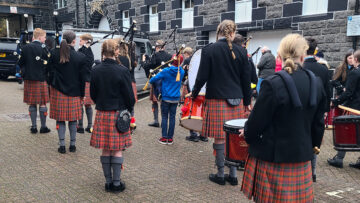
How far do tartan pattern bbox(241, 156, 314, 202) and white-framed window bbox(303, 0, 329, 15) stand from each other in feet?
25.6

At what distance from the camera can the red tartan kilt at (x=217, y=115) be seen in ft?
13.5

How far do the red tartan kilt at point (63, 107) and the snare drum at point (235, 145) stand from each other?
2.87m

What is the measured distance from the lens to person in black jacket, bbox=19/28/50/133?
647 cm

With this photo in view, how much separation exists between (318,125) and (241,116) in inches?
67.1

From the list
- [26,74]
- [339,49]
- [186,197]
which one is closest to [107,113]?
[186,197]

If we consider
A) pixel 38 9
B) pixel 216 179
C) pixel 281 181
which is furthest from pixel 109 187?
pixel 38 9

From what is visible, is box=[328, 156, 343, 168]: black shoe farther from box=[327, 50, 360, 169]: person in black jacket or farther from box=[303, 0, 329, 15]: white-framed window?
box=[303, 0, 329, 15]: white-framed window

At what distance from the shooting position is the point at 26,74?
6504 millimetres

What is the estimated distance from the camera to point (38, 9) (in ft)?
80.6

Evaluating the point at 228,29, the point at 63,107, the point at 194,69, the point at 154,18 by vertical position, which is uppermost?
the point at 154,18

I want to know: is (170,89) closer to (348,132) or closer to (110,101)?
(110,101)

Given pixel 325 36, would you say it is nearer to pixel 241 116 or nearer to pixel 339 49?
pixel 339 49

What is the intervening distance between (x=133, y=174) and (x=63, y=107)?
1.65m

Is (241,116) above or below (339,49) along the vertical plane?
below
